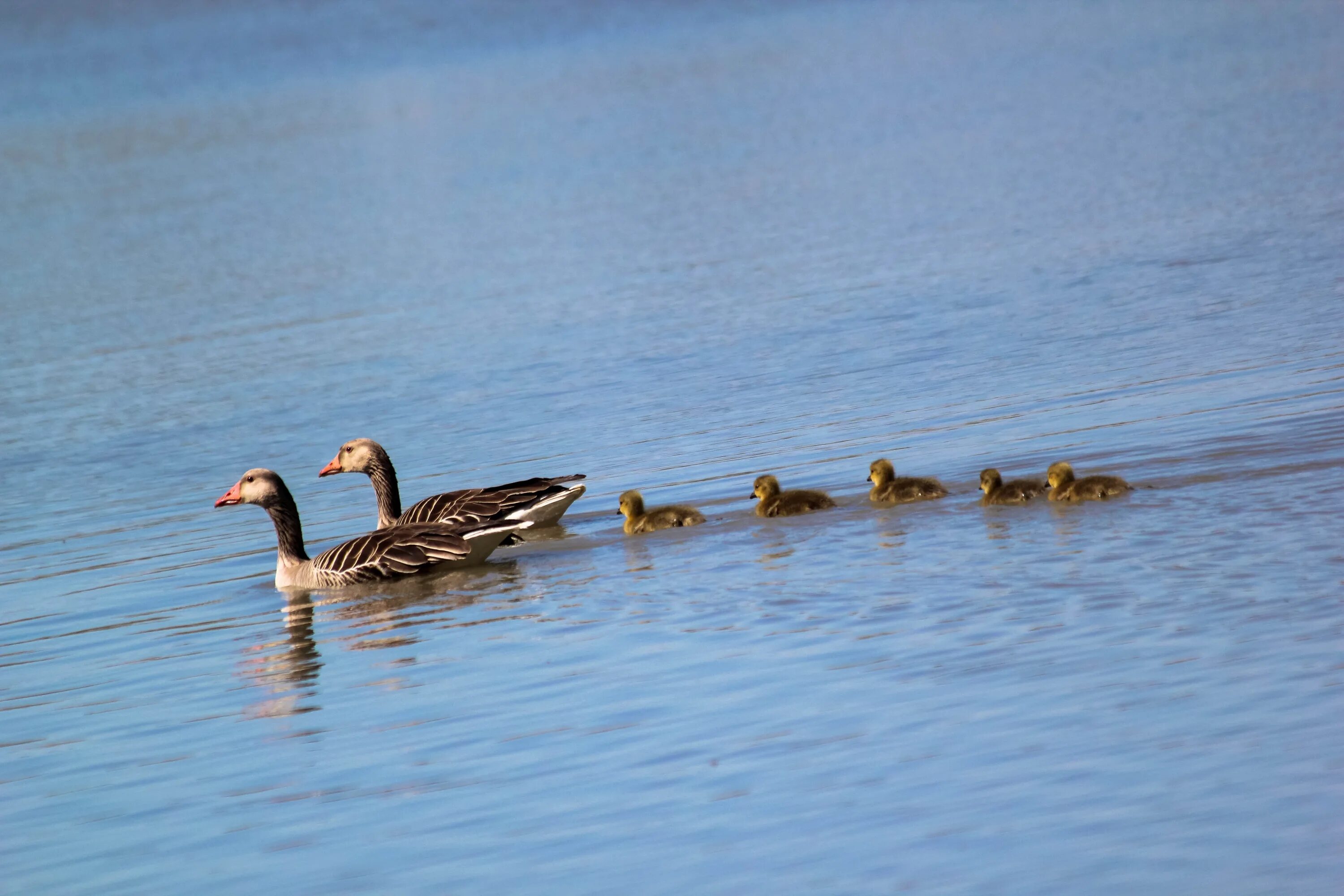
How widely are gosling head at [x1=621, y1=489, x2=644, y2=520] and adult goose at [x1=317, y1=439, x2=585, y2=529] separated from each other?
55cm

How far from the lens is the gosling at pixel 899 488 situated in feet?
41.9

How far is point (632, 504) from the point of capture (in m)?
13.2

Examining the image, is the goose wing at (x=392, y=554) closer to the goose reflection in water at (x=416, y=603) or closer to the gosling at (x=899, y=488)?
the goose reflection in water at (x=416, y=603)

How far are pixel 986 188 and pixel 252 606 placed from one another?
21.2 meters

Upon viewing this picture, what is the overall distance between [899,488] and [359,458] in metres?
4.61

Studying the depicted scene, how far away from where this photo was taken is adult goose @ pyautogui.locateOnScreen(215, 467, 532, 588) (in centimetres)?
1305

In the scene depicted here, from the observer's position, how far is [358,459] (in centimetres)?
1498

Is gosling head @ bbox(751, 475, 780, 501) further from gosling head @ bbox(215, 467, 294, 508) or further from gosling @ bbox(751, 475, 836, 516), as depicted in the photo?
gosling head @ bbox(215, 467, 294, 508)

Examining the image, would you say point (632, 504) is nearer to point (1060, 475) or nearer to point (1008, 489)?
point (1008, 489)

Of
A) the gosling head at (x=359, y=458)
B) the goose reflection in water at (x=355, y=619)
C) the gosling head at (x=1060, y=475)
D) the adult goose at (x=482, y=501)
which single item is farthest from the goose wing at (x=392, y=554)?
the gosling head at (x=1060, y=475)

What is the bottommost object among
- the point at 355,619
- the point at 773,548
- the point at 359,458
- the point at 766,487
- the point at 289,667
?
the point at 289,667

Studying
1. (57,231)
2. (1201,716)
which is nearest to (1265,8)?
(57,231)

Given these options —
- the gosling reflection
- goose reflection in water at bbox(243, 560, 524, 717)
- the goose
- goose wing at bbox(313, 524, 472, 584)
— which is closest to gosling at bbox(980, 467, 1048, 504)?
the gosling reflection

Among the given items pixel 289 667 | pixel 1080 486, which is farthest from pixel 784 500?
pixel 289 667
